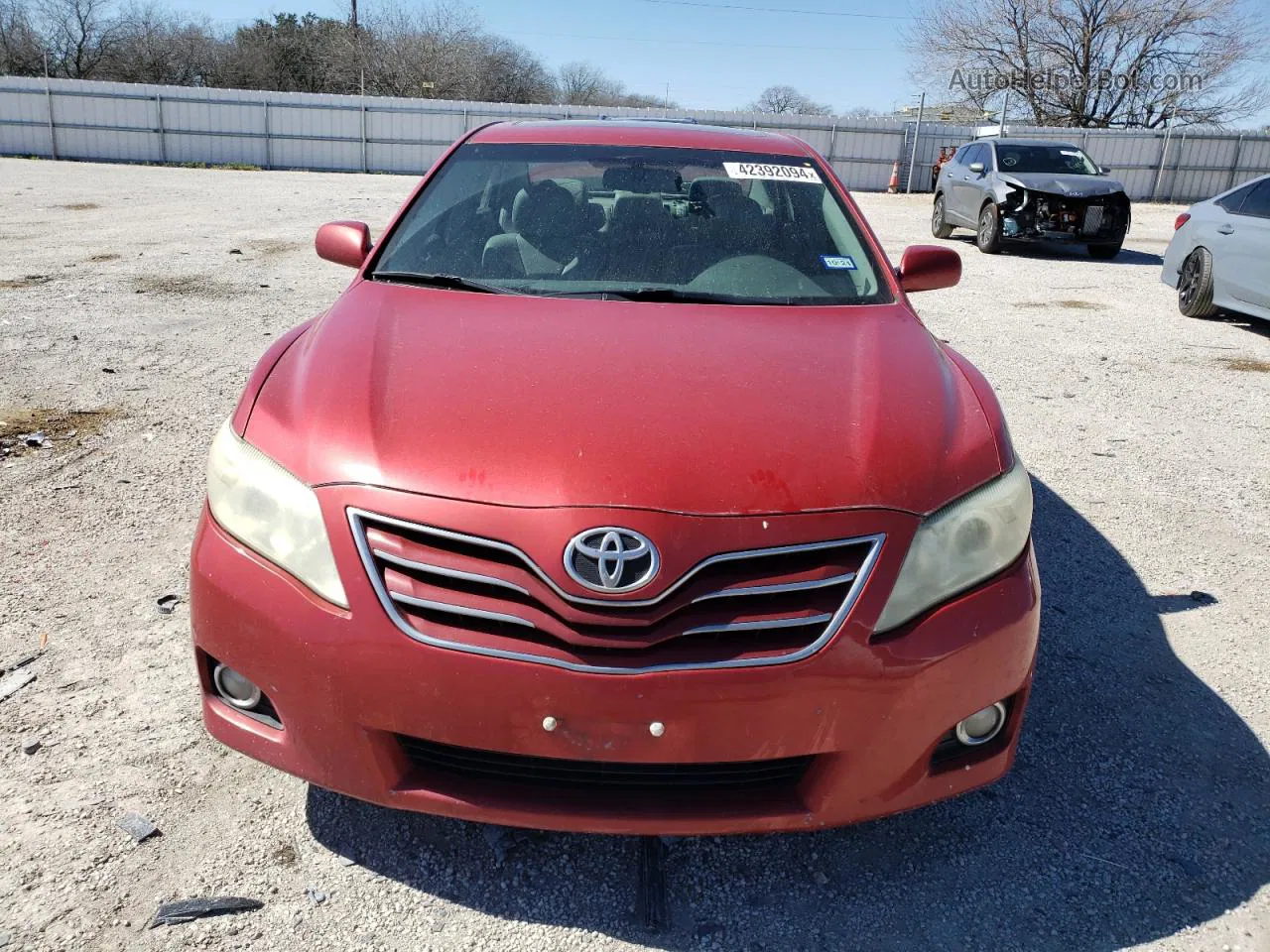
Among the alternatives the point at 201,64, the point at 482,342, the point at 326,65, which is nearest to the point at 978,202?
the point at 482,342

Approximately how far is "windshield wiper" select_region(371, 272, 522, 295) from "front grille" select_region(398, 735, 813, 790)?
4.58 ft

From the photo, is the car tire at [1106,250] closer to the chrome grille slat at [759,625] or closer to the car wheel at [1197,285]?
the car wheel at [1197,285]

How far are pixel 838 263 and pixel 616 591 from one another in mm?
1732

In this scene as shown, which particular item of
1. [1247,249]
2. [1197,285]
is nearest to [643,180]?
[1247,249]

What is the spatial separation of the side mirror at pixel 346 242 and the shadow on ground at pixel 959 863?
178 centimetres

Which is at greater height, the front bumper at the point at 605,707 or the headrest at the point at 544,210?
the headrest at the point at 544,210

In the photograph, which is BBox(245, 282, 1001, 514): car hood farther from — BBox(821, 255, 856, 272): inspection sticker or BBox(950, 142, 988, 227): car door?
BBox(950, 142, 988, 227): car door

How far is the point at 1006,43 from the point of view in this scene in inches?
1500

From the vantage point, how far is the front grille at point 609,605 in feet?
5.71

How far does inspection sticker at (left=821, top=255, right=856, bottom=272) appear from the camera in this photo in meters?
3.05

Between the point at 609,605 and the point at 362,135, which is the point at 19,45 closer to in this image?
the point at 362,135

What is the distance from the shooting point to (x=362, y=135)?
93.6ft

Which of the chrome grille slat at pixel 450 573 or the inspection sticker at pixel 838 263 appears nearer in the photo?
the chrome grille slat at pixel 450 573

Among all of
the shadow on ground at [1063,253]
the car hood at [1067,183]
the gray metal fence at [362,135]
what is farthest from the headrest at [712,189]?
the gray metal fence at [362,135]
